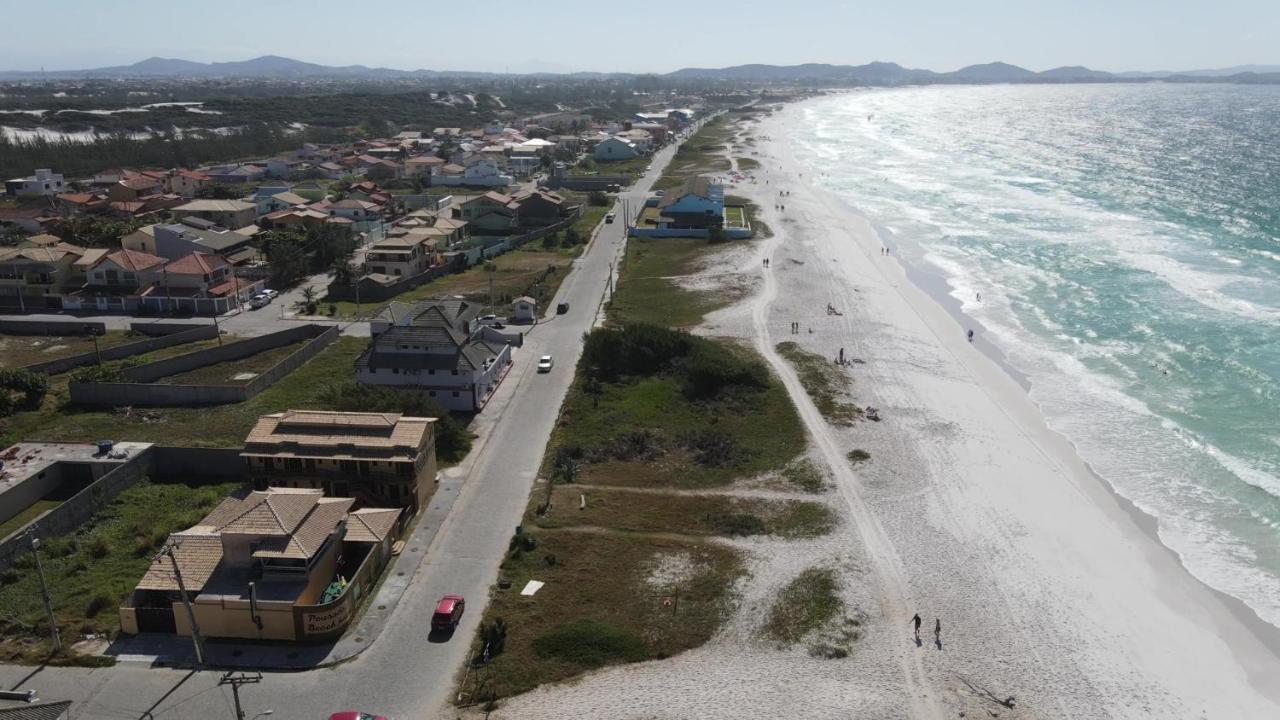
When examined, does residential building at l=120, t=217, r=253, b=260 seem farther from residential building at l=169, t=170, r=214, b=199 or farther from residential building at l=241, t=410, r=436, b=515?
residential building at l=241, t=410, r=436, b=515

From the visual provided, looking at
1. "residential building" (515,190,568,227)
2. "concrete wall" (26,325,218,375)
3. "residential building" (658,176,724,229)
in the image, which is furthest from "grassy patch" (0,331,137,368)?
"residential building" (658,176,724,229)

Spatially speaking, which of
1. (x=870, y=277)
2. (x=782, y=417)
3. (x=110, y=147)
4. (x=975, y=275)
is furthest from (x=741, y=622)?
(x=110, y=147)

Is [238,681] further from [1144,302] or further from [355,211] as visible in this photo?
[355,211]

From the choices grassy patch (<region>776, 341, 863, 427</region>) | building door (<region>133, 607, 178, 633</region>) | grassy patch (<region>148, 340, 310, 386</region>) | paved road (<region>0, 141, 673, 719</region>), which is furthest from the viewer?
grassy patch (<region>148, 340, 310, 386</region>)

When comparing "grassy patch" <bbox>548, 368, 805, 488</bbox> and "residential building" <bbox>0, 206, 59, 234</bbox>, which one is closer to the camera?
"grassy patch" <bbox>548, 368, 805, 488</bbox>

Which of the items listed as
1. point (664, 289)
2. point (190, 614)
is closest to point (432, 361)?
point (190, 614)

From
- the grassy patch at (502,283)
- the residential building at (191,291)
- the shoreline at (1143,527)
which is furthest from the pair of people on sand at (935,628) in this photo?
the residential building at (191,291)
